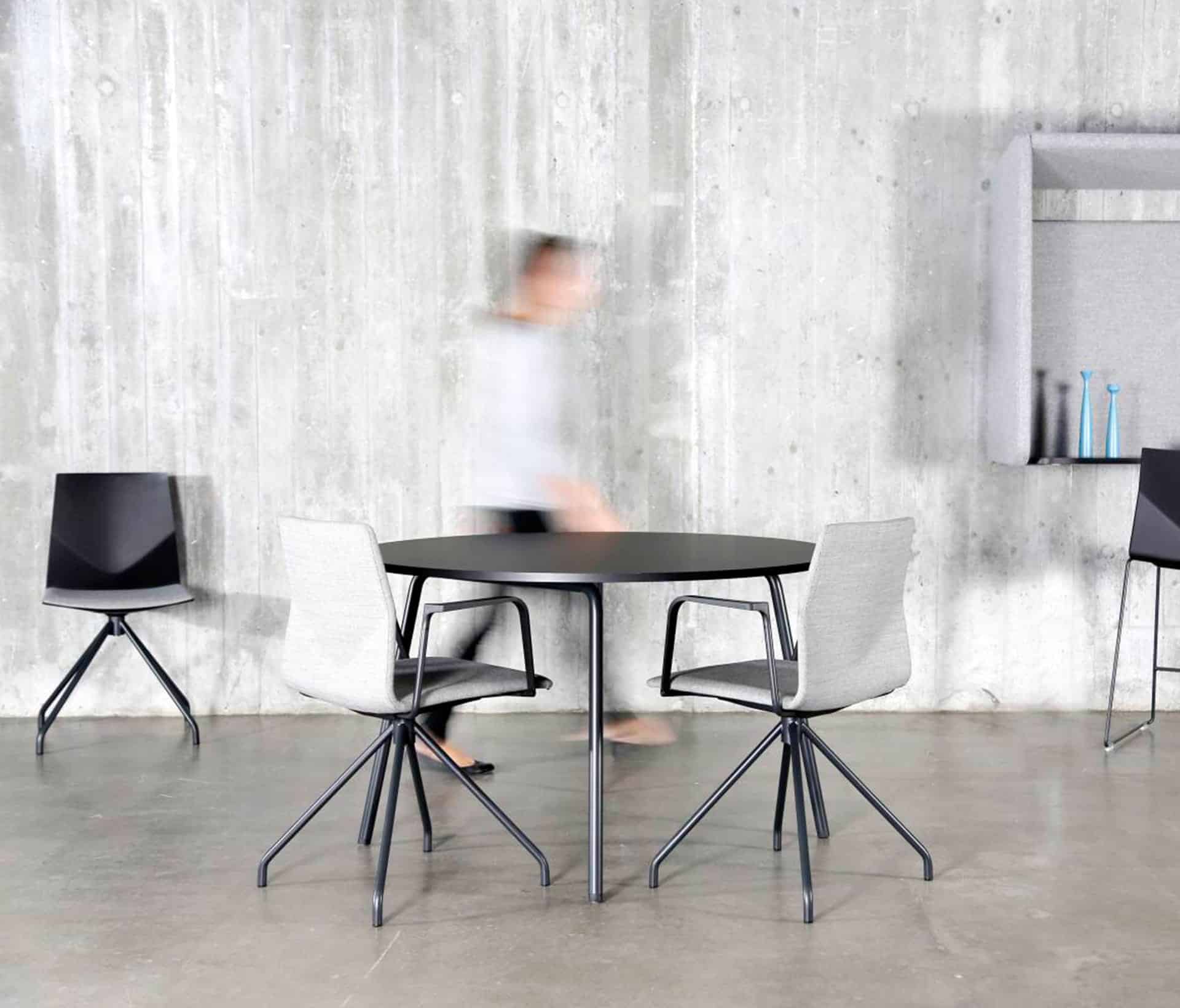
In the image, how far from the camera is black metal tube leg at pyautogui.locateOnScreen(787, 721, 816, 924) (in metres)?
2.55

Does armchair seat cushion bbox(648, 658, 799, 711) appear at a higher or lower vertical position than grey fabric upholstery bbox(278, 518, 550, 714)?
lower

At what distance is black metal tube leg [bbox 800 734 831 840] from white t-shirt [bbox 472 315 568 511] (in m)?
1.83

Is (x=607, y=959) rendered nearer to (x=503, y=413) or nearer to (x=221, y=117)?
(x=503, y=413)

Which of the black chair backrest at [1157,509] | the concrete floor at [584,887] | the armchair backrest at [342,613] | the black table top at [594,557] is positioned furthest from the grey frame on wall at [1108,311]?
the armchair backrest at [342,613]

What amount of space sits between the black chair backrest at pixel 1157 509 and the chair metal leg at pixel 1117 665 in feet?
0.53

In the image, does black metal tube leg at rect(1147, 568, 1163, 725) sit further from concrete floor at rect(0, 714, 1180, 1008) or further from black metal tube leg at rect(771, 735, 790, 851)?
black metal tube leg at rect(771, 735, 790, 851)

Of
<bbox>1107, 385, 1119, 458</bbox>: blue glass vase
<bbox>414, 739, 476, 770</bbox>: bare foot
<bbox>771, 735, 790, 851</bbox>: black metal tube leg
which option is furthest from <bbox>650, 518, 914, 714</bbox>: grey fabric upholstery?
<bbox>1107, 385, 1119, 458</bbox>: blue glass vase

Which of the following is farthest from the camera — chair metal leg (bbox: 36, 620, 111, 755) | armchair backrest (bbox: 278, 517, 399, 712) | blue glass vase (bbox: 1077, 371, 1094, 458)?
blue glass vase (bbox: 1077, 371, 1094, 458)

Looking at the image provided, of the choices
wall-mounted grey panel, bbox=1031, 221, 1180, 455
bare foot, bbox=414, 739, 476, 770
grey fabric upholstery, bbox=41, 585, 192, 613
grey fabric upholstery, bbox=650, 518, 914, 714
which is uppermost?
wall-mounted grey panel, bbox=1031, 221, 1180, 455

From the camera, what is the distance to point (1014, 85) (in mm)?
4590

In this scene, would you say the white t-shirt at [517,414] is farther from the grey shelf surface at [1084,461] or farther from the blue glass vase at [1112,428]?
the blue glass vase at [1112,428]

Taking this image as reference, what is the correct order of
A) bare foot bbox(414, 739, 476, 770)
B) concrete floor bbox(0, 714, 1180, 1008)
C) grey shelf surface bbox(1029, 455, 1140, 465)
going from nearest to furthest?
concrete floor bbox(0, 714, 1180, 1008)
bare foot bbox(414, 739, 476, 770)
grey shelf surface bbox(1029, 455, 1140, 465)

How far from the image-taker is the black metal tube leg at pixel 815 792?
9.21 feet

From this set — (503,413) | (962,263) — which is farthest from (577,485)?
(962,263)
